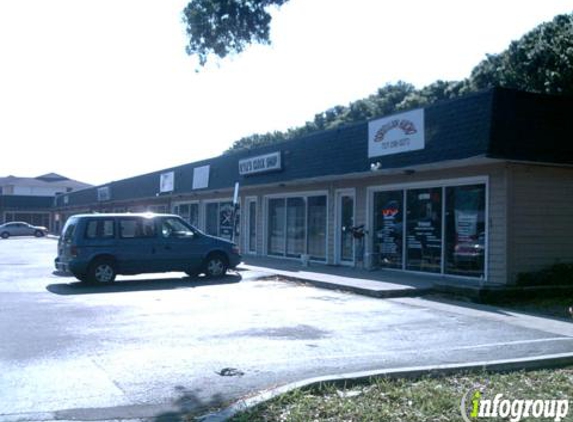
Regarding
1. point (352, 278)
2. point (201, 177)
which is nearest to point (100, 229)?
point (352, 278)

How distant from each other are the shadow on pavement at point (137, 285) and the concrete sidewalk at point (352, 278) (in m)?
1.31

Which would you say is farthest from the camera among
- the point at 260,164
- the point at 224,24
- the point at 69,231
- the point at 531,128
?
the point at 260,164

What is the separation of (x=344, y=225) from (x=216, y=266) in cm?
444

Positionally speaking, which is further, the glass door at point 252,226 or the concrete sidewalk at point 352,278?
the glass door at point 252,226

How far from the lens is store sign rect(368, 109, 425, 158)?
52.0ft

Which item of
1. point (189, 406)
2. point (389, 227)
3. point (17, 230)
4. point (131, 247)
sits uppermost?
point (389, 227)

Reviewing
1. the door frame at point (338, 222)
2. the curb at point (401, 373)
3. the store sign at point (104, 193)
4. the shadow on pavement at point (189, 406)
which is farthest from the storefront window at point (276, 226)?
the store sign at point (104, 193)

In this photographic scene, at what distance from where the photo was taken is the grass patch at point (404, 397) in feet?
18.9

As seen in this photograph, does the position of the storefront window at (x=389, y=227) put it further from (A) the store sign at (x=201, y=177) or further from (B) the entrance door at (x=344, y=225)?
(A) the store sign at (x=201, y=177)

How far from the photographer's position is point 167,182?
32719 millimetres

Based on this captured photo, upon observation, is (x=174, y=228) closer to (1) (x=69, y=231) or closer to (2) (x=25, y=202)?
(1) (x=69, y=231)

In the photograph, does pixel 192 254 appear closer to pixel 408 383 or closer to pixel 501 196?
pixel 501 196

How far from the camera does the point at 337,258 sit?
20.4 meters

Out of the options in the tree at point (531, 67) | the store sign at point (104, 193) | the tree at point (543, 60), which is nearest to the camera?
the tree at point (543, 60)
